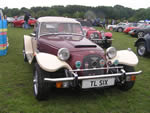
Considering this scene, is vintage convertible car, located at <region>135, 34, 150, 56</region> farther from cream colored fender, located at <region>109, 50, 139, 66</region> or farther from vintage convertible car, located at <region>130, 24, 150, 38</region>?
vintage convertible car, located at <region>130, 24, 150, 38</region>

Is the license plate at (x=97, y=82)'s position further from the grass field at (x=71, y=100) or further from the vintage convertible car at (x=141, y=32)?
the vintage convertible car at (x=141, y=32)

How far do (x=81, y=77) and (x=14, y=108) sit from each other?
1360 millimetres

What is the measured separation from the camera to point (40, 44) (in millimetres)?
4277

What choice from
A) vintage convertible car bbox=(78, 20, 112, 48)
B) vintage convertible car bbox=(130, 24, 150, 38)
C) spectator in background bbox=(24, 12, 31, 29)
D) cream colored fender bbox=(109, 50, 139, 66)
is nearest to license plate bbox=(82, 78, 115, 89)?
cream colored fender bbox=(109, 50, 139, 66)

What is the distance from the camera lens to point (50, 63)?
3.21 metres

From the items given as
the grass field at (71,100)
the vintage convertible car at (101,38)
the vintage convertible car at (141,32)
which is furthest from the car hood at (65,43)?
the vintage convertible car at (141,32)

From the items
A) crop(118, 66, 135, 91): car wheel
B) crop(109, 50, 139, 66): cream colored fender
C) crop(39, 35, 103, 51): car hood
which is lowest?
crop(118, 66, 135, 91): car wheel

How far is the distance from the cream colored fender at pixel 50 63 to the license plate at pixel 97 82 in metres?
0.42

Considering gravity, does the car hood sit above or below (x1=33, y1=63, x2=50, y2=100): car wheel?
above

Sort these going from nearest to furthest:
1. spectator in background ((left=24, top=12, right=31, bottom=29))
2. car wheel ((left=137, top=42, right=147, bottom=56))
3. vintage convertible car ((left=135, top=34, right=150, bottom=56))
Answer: vintage convertible car ((left=135, top=34, right=150, bottom=56)) < car wheel ((left=137, top=42, right=147, bottom=56)) < spectator in background ((left=24, top=12, right=31, bottom=29))

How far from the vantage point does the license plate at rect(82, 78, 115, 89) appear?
10.4ft

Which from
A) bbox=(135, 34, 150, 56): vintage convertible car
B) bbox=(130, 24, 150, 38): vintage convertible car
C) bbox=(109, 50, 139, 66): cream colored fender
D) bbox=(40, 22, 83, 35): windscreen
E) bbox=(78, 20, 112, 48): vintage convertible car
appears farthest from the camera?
bbox=(130, 24, 150, 38): vintage convertible car

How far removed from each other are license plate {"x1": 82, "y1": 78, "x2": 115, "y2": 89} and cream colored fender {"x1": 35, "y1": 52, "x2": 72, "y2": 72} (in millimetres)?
424

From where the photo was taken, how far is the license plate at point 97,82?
125 inches
